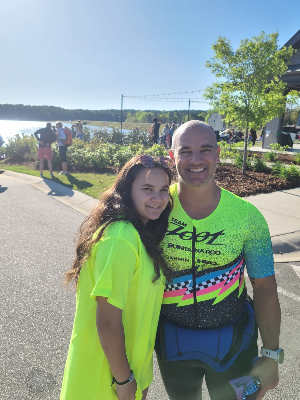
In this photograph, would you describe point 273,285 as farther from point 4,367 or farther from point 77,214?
point 77,214

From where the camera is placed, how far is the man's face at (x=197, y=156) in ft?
5.44

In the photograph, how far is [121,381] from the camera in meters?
1.33

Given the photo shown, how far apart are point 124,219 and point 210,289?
0.65 metres

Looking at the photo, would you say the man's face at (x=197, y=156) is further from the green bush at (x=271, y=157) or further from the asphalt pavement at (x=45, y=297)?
the green bush at (x=271, y=157)

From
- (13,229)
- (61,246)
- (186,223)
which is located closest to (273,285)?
(186,223)

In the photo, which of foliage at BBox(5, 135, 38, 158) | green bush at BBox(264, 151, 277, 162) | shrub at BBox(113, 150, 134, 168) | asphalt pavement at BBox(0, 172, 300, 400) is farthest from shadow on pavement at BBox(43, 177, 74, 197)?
green bush at BBox(264, 151, 277, 162)

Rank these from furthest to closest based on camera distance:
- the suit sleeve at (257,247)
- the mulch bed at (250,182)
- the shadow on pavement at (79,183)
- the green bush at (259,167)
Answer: the green bush at (259,167) < the shadow on pavement at (79,183) < the mulch bed at (250,182) < the suit sleeve at (257,247)

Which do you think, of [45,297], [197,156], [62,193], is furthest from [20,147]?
[197,156]

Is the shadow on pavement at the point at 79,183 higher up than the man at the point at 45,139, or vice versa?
the man at the point at 45,139

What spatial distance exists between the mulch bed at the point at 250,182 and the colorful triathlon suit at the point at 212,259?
647 cm

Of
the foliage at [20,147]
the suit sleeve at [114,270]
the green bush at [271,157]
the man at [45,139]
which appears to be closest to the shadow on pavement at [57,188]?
the man at [45,139]

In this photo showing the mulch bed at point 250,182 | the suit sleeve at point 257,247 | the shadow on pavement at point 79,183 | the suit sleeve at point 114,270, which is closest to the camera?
the suit sleeve at point 114,270

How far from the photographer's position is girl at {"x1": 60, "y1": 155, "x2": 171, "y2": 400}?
1.24 m

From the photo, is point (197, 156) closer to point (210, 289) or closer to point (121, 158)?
point (210, 289)
